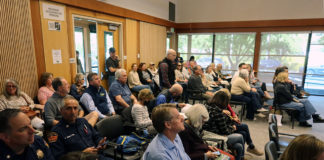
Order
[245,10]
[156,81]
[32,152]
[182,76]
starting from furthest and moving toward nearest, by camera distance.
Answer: [245,10] → [182,76] → [156,81] → [32,152]

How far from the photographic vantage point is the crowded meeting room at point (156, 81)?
1812 millimetres

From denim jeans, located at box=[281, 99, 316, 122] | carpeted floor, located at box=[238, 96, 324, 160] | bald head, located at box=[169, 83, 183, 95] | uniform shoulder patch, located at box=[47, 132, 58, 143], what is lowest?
carpeted floor, located at box=[238, 96, 324, 160]

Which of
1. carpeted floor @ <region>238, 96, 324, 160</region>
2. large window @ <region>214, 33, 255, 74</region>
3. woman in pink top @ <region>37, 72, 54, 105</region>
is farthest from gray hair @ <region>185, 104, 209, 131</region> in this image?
large window @ <region>214, 33, 255, 74</region>

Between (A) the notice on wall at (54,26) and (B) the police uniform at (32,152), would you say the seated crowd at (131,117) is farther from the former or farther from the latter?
(A) the notice on wall at (54,26)

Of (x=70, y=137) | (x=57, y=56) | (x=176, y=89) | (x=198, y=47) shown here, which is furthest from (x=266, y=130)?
(x=198, y=47)

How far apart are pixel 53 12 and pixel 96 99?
1934 mm

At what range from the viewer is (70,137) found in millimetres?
1916

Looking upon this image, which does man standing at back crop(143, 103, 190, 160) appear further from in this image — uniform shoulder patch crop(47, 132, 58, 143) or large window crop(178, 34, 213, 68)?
large window crop(178, 34, 213, 68)

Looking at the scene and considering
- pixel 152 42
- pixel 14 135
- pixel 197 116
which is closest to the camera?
pixel 14 135

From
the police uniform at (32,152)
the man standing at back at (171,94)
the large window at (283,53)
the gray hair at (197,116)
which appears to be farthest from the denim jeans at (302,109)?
the police uniform at (32,152)

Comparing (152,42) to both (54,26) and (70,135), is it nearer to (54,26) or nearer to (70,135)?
(54,26)

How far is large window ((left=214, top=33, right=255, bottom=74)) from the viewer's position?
8.11 m

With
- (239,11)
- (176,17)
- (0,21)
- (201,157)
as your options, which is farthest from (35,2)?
(239,11)

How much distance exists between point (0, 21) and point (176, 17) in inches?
281
